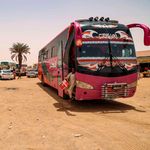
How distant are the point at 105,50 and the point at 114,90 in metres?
1.63

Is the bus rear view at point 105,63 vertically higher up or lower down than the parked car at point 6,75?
higher up

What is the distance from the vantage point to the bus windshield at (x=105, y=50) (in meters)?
10.2

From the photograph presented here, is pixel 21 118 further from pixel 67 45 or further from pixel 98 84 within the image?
pixel 67 45

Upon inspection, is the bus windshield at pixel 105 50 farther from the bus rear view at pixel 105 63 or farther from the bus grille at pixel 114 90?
the bus grille at pixel 114 90

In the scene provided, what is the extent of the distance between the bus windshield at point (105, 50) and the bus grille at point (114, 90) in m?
1.21

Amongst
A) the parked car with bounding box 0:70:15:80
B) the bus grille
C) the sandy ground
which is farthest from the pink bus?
the parked car with bounding box 0:70:15:80

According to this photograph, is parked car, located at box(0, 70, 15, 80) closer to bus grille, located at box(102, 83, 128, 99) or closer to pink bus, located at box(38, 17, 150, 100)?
pink bus, located at box(38, 17, 150, 100)

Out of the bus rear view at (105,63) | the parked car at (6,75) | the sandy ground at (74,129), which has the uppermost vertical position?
the bus rear view at (105,63)

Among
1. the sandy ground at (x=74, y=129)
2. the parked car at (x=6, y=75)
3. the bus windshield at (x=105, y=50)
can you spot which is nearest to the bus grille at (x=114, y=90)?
the sandy ground at (x=74, y=129)

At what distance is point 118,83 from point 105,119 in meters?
2.28

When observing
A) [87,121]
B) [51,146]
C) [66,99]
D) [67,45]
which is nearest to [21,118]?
[87,121]

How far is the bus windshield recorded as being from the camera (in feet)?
33.4

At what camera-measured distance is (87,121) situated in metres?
8.14

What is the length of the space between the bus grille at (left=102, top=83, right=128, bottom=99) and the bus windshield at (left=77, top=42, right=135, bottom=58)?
1.21 metres
